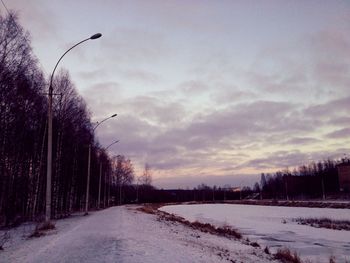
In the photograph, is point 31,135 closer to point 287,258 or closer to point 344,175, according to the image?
point 287,258

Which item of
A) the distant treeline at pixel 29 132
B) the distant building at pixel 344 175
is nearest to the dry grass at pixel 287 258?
the distant treeline at pixel 29 132

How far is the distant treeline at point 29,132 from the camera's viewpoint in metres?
22.6

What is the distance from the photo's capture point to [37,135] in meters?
34.5

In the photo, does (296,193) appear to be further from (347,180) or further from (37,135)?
(37,135)

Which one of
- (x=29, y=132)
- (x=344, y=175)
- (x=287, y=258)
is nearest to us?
(x=287, y=258)

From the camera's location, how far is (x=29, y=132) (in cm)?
3241

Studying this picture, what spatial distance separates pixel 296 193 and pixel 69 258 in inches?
5414

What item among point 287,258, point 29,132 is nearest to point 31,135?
point 29,132

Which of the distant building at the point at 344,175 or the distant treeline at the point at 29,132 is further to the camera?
the distant building at the point at 344,175

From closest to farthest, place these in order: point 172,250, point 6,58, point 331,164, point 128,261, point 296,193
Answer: point 128,261
point 172,250
point 6,58
point 296,193
point 331,164

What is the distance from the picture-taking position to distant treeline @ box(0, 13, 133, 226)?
22562mm

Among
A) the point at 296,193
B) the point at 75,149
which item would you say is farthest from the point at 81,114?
the point at 296,193

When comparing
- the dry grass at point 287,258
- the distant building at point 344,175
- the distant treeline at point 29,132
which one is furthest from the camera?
the distant building at point 344,175

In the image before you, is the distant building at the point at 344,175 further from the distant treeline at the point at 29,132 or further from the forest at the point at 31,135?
the distant treeline at the point at 29,132
